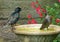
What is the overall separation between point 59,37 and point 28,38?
3.53ft

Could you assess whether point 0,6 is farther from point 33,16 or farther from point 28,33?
point 28,33

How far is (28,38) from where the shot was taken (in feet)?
15.9

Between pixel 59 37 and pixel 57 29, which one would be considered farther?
pixel 59 37

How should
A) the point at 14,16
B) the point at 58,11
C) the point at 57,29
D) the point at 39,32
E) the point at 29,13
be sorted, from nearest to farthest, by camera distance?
1. the point at 39,32
2. the point at 57,29
3. the point at 14,16
4. the point at 58,11
5. the point at 29,13

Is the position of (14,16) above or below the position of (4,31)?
above

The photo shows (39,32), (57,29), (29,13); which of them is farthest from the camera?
(29,13)

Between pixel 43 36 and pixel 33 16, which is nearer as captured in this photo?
pixel 43 36

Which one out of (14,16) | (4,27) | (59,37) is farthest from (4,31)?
(59,37)

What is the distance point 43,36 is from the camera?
190 inches

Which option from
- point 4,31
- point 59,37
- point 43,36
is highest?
point 43,36

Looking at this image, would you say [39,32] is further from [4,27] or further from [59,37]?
[4,27]

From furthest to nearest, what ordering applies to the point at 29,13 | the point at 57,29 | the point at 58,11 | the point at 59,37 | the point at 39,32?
the point at 29,13 < the point at 58,11 < the point at 59,37 < the point at 57,29 < the point at 39,32

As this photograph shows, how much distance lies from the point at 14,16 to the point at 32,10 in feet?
8.14

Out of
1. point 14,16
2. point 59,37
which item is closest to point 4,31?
point 14,16
